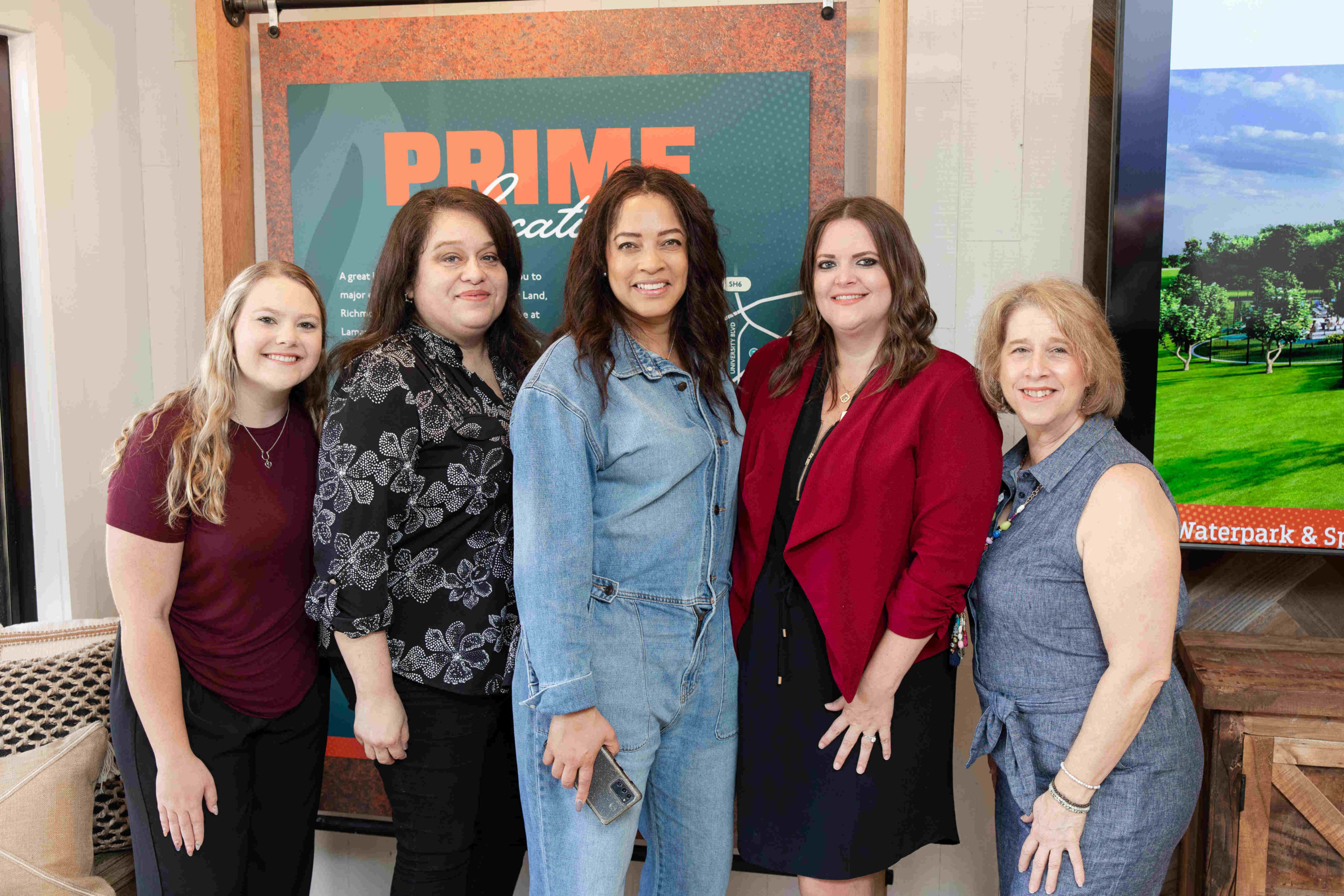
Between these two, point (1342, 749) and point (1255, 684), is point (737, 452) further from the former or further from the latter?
point (1342, 749)

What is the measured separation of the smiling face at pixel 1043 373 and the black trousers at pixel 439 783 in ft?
3.68

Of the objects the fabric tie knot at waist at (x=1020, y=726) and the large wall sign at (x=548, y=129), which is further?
the large wall sign at (x=548, y=129)

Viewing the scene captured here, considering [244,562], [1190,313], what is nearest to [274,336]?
[244,562]

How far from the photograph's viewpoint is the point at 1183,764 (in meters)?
1.49

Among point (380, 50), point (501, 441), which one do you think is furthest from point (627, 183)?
point (380, 50)

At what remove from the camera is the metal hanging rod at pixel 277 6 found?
2.17 metres

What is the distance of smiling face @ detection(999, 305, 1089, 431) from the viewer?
152cm

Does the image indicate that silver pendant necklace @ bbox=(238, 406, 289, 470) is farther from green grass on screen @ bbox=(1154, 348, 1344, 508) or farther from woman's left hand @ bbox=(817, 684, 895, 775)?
green grass on screen @ bbox=(1154, 348, 1344, 508)

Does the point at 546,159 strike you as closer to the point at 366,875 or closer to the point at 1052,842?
the point at 1052,842

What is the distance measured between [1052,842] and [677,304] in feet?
3.84

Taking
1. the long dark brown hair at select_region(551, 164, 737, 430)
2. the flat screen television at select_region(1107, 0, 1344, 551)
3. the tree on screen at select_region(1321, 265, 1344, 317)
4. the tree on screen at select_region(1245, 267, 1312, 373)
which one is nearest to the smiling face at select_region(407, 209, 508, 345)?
the long dark brown hair at select_region(551, 164, 737, 430)

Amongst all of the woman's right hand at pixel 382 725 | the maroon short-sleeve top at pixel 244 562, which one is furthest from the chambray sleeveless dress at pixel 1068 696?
the maroon short-sleeve top at pixel 244 562

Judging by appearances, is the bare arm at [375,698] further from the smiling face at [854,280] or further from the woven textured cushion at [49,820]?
the smiling face at [854,280]

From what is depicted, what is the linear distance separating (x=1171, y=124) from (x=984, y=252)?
488mm
